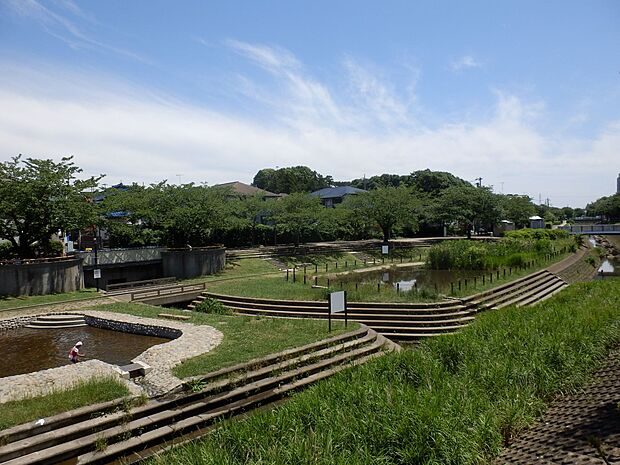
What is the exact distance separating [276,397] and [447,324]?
340 inches

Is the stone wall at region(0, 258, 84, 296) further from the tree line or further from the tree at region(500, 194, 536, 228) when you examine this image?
the tree at region(500, 194, 536, 228)

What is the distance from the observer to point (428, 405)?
23.3ft

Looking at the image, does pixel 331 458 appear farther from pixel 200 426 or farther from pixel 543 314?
pixel 543 314

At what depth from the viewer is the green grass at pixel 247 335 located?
35.8ft

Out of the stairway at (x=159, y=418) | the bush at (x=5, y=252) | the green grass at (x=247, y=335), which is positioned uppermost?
the bush at (x=5, y=252)

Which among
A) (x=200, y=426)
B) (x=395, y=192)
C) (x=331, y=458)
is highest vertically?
(x=395, y=192)

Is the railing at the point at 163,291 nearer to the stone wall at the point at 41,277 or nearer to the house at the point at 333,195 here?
the stone wall at the point at 41,277

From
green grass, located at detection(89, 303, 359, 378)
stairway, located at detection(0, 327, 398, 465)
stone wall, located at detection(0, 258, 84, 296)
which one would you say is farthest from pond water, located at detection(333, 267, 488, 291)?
stone wall, located at detection(0, 258, 84, 296)

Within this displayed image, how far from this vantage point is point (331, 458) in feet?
19.4

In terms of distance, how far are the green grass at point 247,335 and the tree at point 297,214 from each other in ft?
69.7

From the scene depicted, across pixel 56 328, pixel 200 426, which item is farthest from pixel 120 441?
pixel 56 328

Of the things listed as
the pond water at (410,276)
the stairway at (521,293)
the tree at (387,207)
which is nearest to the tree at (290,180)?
the tree at (387,207)

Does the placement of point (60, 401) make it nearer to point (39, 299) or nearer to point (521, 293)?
point (39, 299)

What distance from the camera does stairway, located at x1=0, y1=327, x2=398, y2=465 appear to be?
7.52m
